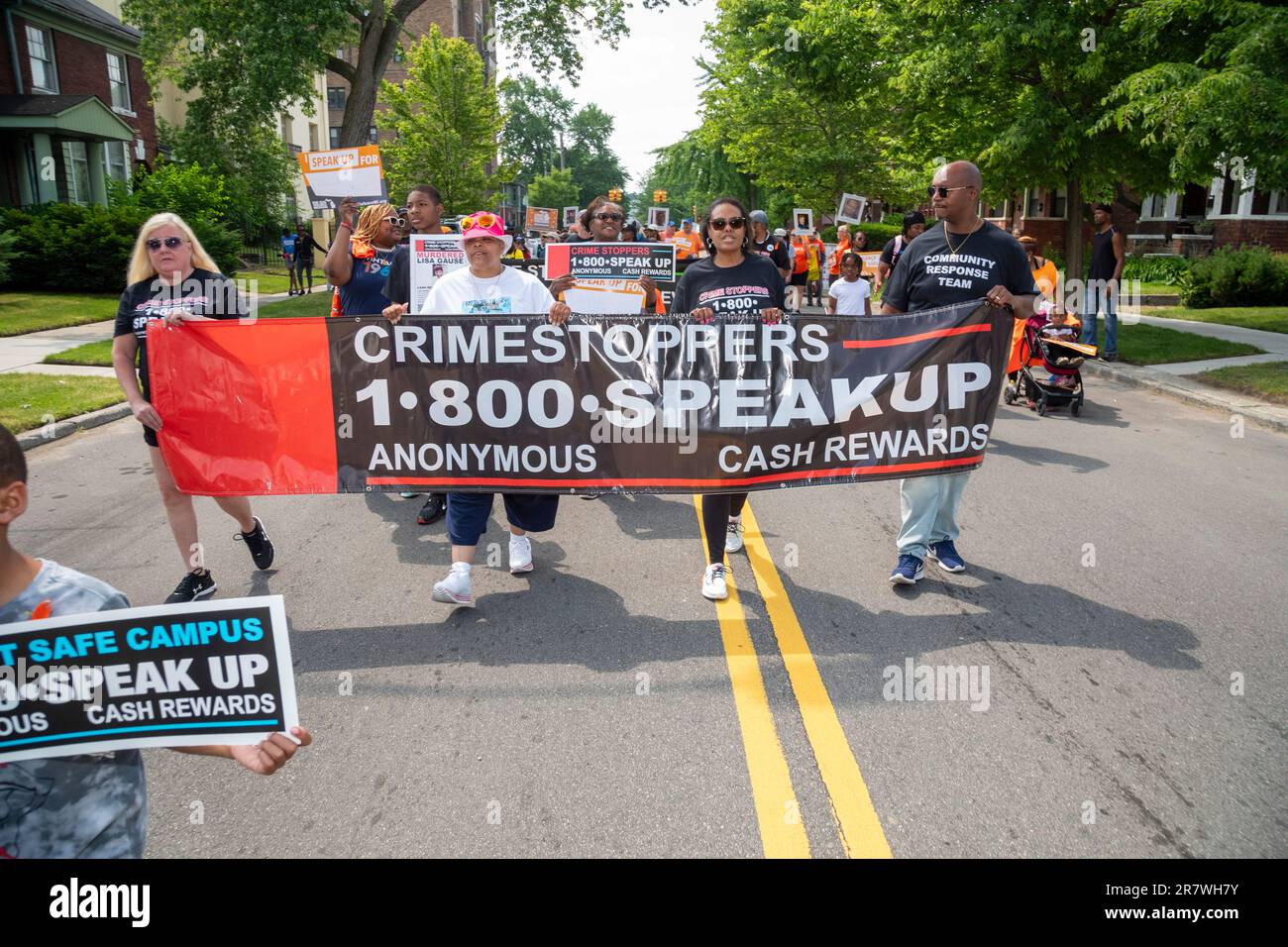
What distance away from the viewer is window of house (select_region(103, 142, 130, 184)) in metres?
32.6

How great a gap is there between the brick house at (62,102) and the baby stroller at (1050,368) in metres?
26.5

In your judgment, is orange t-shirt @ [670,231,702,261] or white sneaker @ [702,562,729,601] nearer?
white sneaker @ [702,562,729,601]

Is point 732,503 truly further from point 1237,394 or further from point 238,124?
point 238,124

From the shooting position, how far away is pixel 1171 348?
51.0ft

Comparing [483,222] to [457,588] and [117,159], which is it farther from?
[117,159]

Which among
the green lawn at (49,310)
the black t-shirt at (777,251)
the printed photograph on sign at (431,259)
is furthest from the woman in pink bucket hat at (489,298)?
the green lawn at (49,310)

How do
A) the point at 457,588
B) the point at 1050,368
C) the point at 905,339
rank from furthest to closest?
the point at 1050,368, the point at 905,339, the point at 457,588

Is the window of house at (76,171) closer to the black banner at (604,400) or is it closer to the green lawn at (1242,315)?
the black banner at (604,400)

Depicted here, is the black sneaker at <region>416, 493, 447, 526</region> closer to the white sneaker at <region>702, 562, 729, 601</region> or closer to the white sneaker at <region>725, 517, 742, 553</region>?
the white sneaker at <region>725, 517, 742, 553</region>

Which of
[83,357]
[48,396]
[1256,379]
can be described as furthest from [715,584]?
[83,357]

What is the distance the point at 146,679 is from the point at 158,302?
3878 millimetres

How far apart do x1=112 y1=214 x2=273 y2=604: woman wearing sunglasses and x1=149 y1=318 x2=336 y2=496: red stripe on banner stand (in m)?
0.11

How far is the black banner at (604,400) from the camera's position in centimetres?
530

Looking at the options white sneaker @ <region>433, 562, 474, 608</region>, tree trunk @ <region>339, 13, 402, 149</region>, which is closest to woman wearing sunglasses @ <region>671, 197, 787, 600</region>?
white sneaker @ <region>433, 562, 474, 608</region>
